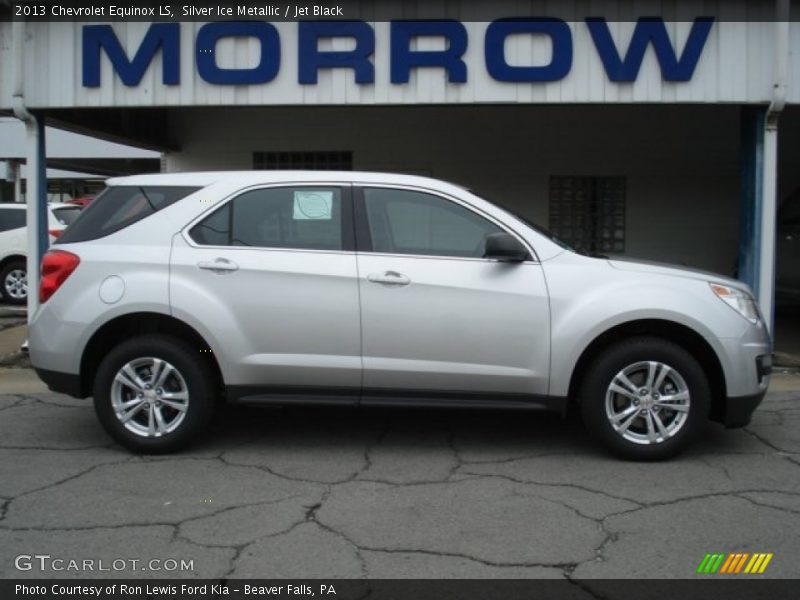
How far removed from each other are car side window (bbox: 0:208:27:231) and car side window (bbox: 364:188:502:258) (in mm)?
9394

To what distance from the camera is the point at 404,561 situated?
12.4ft

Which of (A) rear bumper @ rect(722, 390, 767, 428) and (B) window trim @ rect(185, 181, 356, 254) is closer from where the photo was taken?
(A) rear bumper @ rect(722, 390, 767, 428)

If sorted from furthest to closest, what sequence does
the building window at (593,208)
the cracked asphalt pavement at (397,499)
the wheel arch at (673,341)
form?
the building window at (593,208), the wheel arch at (673,341), the cracked asphalt pavement at (397,499)

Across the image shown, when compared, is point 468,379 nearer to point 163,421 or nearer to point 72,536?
point 163,421

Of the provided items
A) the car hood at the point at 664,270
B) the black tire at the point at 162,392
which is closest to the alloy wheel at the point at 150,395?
the black tire at the point at 162,392

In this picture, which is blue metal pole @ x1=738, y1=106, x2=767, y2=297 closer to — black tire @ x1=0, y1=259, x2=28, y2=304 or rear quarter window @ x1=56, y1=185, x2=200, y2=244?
rear quarter window @ x1=56, y1=185, x2=200, y2=244

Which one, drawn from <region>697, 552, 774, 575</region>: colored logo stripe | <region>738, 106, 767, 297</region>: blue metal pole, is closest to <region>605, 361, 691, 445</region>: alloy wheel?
<region>697, 552, 774, 575</region>: colored logo stripe

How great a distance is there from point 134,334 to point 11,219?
8.78 m

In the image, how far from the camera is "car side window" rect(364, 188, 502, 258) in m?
5.22

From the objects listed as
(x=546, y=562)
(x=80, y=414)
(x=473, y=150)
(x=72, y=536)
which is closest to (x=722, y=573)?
(x=546, y=562)

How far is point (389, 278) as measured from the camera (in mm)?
5082

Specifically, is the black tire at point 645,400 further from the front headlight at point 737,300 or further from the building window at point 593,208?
the building window at point 593,208

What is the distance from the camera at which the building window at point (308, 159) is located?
1173 centimetres

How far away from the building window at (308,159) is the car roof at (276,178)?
633 cm
